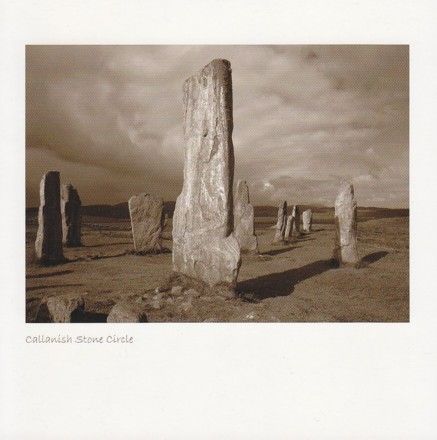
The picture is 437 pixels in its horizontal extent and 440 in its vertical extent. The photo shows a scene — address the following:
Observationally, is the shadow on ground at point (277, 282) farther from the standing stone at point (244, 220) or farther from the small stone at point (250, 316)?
the standing stone at point (244, 220)

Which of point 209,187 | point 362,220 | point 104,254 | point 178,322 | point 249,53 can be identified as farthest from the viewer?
point 362,220

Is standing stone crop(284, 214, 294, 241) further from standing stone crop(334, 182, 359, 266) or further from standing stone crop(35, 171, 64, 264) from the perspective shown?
standing stone crop(35, 171, 64, 264)

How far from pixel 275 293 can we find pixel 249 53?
357 cm

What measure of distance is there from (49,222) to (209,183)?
4.54 m

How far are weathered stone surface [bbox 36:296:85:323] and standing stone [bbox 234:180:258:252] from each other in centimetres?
643

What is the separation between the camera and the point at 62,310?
473 centimetres

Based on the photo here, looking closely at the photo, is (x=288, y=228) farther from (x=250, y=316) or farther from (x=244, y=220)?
(x=250, y=316)

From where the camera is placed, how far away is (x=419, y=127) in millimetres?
4996

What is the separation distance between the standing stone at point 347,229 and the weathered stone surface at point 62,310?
601 cm

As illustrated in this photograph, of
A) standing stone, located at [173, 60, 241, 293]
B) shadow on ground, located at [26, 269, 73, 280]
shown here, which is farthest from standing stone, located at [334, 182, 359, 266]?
shadow on ground, located at [26, 269, 73, 280]

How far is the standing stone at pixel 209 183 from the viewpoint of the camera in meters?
5.59

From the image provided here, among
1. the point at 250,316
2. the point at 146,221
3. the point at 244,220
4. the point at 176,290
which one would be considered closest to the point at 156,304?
the point at 176,290
